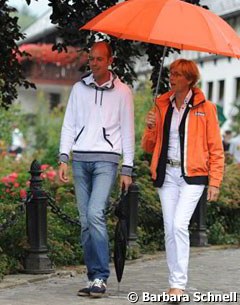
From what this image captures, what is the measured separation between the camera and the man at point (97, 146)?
7461 millimetres

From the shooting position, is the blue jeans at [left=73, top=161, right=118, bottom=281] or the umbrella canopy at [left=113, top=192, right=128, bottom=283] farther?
the umbrella canopy at [left=113, top=192, right=128, bottom=283]

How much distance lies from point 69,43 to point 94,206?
10.5ft

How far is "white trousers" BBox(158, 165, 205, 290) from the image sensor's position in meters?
7.30

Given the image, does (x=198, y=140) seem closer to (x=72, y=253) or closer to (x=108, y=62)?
(x=108, y=62)

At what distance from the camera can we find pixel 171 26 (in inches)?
286

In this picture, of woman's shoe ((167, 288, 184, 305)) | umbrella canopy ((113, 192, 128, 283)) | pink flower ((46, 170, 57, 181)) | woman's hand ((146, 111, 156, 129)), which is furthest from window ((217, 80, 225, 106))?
woman's shoe ((167, 288, 184, 305))

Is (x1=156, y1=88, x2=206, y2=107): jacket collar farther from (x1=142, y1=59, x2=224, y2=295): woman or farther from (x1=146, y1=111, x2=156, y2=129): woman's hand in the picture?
(x1=146, y1=111, x2=156, y2=129): woman's hand

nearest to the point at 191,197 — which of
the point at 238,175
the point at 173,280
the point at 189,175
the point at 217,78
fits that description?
the point at 189,175

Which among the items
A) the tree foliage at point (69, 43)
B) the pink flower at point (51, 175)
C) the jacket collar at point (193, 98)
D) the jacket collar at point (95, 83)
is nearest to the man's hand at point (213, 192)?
the jacket collar at point (193, 98)

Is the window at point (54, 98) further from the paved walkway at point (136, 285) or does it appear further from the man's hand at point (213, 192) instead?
the man's hand at point (213, 192)

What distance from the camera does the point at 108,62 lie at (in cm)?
764

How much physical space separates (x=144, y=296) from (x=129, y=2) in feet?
7.79

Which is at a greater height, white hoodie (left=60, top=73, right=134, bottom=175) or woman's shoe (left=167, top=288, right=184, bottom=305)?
white hoodie (left=60, top=73, right=134, bottom=175)

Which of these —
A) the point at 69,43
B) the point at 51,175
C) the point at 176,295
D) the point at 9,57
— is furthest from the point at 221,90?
the point at 176,295
